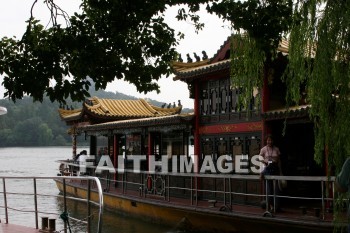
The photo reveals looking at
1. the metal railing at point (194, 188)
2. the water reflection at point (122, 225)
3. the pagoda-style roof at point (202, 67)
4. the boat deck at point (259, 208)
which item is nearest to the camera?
the boat deck at point (259, 208)

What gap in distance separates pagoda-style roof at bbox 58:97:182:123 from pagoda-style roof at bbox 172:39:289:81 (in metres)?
8.11

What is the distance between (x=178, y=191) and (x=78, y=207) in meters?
7.37

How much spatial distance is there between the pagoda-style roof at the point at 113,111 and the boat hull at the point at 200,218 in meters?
6.16

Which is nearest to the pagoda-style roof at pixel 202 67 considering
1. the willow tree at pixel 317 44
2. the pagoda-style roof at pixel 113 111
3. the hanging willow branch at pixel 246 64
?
the hanging willow branch at pixel 246 64

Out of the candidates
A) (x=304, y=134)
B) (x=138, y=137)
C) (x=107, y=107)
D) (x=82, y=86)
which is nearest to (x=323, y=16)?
(x=82, y=86)

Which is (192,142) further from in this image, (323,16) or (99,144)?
(323,16)

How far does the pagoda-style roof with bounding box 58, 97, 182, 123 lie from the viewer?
24.6 meters

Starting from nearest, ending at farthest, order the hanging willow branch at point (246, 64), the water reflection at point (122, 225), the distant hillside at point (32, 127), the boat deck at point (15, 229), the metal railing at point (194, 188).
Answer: the boat deck at point (15, 229)
the hanging willow branch at point (246, 64)
the metal railing at point (194, 188)
the water reflection at point (122, 225)
the distant hillside at point (32, 127)

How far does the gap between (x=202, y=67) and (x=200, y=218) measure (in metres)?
4.22

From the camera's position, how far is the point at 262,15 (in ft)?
22.0

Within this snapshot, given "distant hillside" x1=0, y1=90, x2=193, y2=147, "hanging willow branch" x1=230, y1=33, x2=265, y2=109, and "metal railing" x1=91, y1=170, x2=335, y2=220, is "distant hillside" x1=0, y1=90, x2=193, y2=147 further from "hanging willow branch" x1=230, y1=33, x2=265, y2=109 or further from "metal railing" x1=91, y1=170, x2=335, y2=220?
"hanging willow branch" x1=230, y1=33, x2=265, y2=109

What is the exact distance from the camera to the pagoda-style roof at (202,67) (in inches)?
551

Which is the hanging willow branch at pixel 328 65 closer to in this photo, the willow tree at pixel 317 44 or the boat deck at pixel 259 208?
the willow tree at pixel 317 44

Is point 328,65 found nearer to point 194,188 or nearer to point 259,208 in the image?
point 259,208
